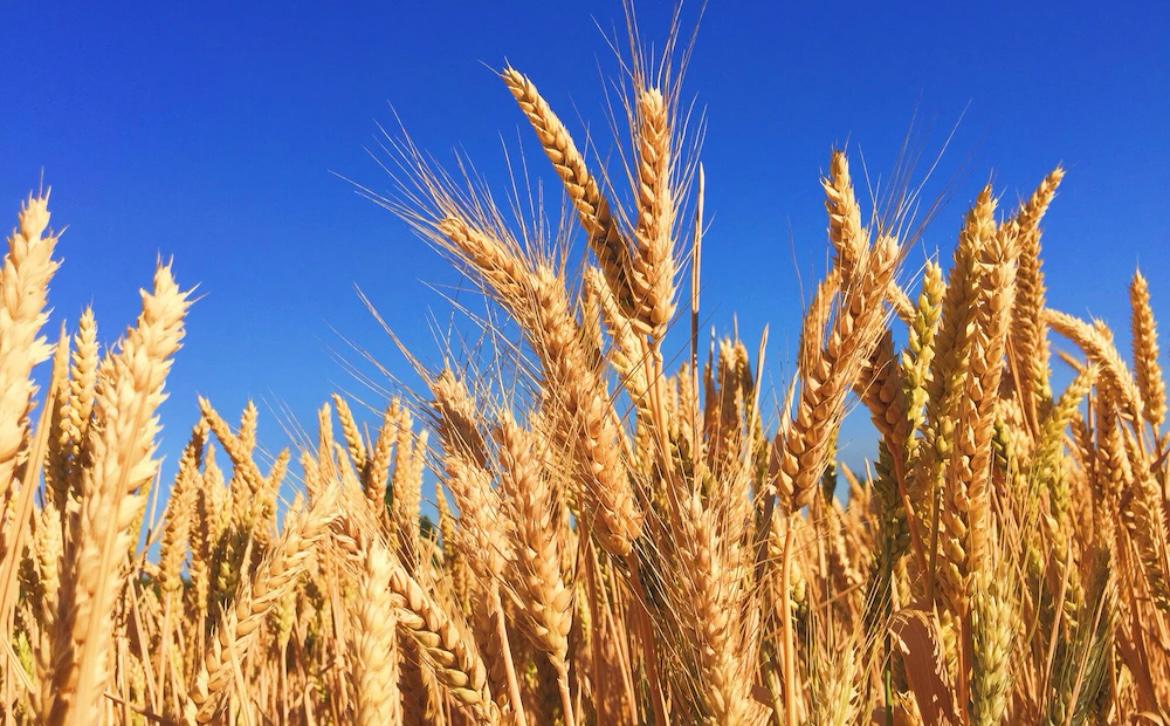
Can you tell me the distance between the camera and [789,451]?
140 cm

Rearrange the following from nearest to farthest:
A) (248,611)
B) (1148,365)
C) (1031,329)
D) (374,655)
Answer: (374,655) → (248,611) → (1031,329) → (1148,365)

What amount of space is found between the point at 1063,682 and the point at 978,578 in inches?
14.6

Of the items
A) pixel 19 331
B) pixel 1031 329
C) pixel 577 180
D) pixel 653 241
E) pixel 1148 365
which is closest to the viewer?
pixel 19 331

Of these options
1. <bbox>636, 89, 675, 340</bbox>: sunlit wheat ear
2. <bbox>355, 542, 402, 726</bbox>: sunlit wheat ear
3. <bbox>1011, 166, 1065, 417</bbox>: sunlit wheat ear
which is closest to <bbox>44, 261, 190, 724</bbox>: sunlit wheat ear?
<bbox>355, 542, 402, 726</bbox>: sunlit wheat ear

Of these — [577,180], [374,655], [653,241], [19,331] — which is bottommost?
[374,655]

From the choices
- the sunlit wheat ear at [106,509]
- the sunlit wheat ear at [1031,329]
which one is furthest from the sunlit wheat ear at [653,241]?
the sunlit wheat ear at [1031,329]

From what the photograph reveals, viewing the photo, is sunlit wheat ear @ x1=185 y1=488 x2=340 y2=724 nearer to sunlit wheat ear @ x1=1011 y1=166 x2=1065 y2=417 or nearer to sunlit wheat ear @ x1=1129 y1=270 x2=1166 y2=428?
sunlit wheat ear @ x1=1011 y1=166 x2=1065 y2=417

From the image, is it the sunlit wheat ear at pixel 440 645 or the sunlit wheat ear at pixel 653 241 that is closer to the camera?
the sunlit wheat ear at pixel 440 645

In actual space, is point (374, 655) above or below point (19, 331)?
below

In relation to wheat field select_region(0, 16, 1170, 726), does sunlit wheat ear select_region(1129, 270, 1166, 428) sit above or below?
above

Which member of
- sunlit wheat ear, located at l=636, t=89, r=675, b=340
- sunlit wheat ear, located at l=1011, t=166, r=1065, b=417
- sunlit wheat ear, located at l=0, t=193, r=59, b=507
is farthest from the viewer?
sunlit wheat ear, located at l=1011, t=166, r=1065, b=417

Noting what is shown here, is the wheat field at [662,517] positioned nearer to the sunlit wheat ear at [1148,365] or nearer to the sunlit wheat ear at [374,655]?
the sunlit wheat ear at [374,655]

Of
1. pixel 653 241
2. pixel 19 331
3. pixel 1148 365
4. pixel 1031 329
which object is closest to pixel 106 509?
pixel 19 331

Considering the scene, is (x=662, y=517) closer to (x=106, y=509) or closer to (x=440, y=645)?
(x=440, y=645)
